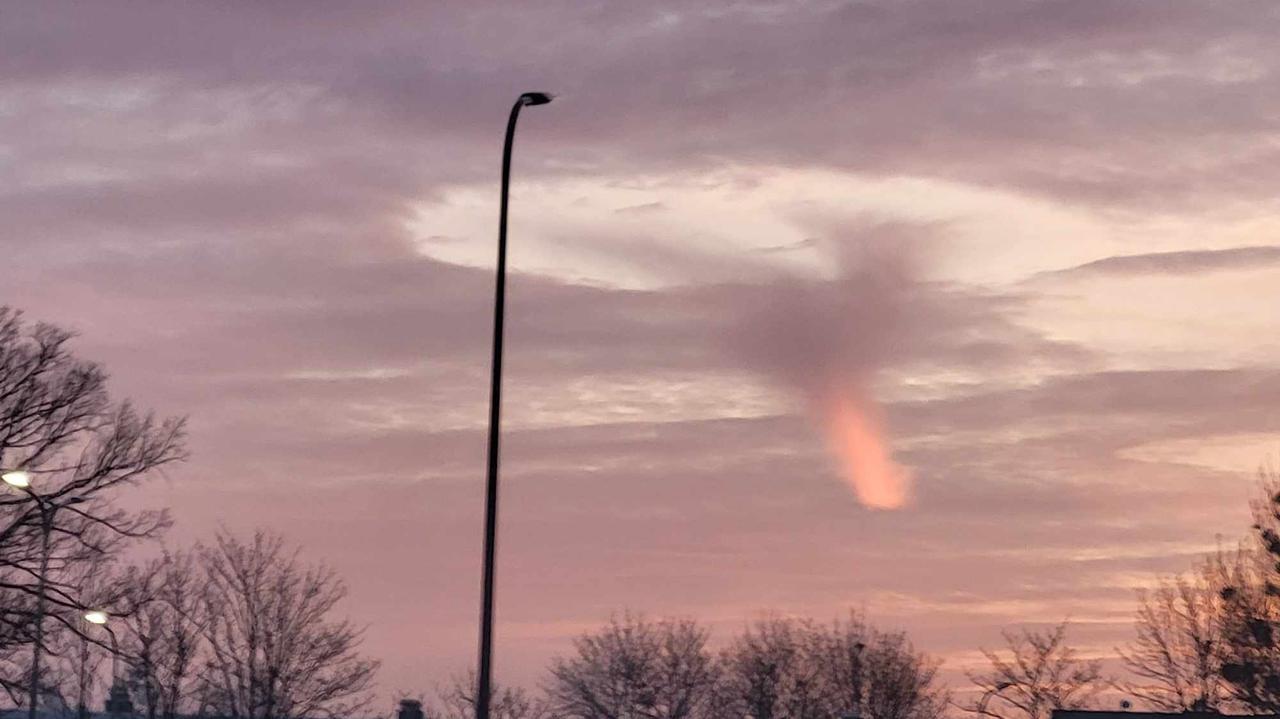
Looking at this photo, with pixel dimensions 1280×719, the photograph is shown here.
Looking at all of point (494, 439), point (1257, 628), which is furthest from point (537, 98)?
point (1257, 628)

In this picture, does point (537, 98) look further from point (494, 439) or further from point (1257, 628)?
point (1257, 628)

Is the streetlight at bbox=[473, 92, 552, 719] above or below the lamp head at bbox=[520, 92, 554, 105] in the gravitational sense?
below

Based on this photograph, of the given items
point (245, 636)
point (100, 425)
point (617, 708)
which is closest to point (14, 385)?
point (100, 425)

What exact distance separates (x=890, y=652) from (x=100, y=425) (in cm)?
6648

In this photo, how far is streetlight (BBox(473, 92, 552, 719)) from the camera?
1197 inches

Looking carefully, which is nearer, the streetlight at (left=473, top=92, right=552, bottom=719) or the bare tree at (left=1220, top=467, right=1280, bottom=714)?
the streetlight at (left=473, top=92, right=552, bottom=719)

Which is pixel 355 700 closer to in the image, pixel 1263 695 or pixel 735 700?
pixel 735 700

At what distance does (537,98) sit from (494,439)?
5.78 m

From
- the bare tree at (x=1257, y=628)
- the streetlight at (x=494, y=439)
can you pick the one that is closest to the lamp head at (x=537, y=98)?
the streetlight at (x=494, y=439)

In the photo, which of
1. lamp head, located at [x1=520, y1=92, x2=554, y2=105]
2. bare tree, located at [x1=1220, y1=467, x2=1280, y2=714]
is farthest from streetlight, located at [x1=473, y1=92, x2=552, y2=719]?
bare tree, located at [x1=1220, y1=467, x2=1280, y2=714]

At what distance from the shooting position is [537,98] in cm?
3183

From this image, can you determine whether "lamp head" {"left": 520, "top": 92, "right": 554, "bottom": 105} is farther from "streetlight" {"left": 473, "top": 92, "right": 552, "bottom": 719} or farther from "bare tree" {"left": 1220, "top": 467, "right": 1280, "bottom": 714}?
"bare tree" {"left": 1220, "top": 467, "right": 1280, "bottom": 714}

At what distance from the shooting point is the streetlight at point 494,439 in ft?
99.8

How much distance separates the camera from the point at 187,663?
3248 inches
